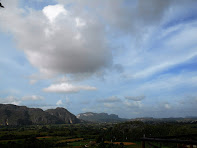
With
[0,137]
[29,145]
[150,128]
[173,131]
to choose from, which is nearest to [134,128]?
[150,128]

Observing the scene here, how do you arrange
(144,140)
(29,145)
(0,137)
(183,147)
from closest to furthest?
(144,140) < (183,147) < (29,145) < (0,137)

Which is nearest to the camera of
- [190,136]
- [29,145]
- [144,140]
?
[144,140]

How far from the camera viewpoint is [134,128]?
403ft

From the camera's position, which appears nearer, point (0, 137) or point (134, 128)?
point (0, 137)

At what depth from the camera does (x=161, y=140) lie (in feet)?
20.1

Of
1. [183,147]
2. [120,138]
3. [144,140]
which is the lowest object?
[120,138]

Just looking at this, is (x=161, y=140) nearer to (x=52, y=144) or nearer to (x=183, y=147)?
(x=183, y=147)

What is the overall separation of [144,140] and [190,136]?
312cm

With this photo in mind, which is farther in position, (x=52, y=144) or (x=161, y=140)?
(x=52, y=144)

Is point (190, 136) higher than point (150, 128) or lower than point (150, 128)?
higher

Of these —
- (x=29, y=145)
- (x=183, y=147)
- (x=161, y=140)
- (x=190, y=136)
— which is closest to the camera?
(x=161, y=140)

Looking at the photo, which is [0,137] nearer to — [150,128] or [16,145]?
[16,145]

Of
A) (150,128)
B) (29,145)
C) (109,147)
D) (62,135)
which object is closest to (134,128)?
(150,128)

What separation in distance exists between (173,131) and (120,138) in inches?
1279
